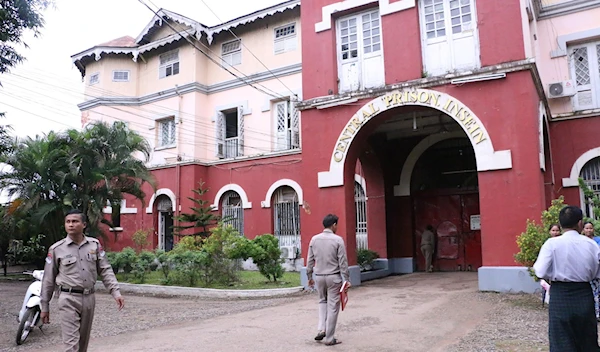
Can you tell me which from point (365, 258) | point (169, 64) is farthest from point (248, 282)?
point (169, 64)

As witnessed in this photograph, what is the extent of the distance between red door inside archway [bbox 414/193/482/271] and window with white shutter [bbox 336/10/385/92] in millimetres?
4925

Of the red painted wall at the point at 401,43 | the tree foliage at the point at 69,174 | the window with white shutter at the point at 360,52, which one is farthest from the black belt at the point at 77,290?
the tree foliage at the point at 69,174

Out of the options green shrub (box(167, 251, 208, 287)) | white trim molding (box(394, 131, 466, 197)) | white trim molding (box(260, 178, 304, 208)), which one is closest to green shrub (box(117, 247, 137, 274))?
green shrub (box(167, 251, 208, 287))

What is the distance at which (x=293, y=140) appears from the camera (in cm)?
1775

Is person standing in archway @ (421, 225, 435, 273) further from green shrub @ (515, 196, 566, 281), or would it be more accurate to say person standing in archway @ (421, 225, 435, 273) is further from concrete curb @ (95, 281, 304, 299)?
green shrub @ (515, 196, 566, 281)

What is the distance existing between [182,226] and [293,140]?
519cm

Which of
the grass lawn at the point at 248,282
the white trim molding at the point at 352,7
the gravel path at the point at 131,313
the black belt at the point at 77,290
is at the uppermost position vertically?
the white trim molding at the point at 352,7

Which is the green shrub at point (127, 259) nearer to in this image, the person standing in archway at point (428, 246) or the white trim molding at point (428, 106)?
the white trim molding at point (428, 106)

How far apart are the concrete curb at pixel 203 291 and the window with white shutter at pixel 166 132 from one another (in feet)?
27.0

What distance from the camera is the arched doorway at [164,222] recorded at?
1995 centimetres

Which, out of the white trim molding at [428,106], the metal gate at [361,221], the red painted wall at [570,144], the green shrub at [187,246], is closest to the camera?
the white trim molding at [428,106]

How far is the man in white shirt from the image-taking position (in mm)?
4090

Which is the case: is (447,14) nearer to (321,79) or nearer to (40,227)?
(321,79)

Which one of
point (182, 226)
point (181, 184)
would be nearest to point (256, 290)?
point (182, 226)
